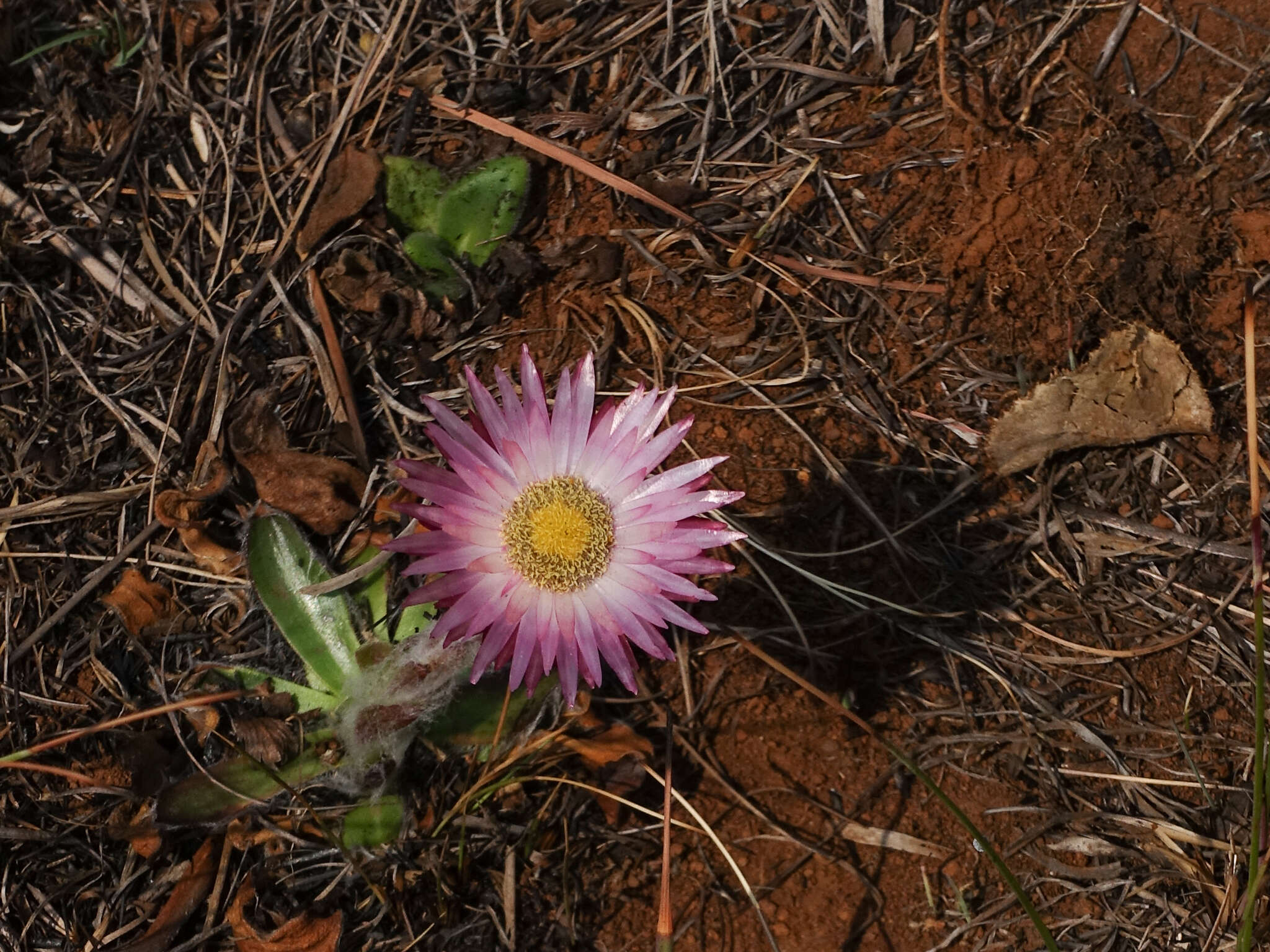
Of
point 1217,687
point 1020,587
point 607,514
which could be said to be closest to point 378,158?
point 607,514

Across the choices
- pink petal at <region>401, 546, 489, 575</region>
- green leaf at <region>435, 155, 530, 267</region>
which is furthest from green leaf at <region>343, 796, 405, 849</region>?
green leaf at <region>435, 155, 530, 267</region>

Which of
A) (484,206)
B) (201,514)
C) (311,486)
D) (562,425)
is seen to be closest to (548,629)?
(562,425)

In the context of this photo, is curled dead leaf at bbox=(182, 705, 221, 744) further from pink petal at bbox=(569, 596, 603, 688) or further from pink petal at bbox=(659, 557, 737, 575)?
pink petal at bbox=(659, 557, 737, 575)

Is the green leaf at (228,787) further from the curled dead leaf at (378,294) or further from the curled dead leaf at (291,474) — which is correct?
the curled dead leaf at (378,294)

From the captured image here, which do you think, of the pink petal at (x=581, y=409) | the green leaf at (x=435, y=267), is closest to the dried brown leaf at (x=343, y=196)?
the green leaf at (x=435, y=267)

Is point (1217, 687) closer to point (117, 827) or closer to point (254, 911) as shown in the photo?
point (254, 911)

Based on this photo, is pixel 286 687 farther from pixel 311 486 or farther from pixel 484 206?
pixel 484 206
